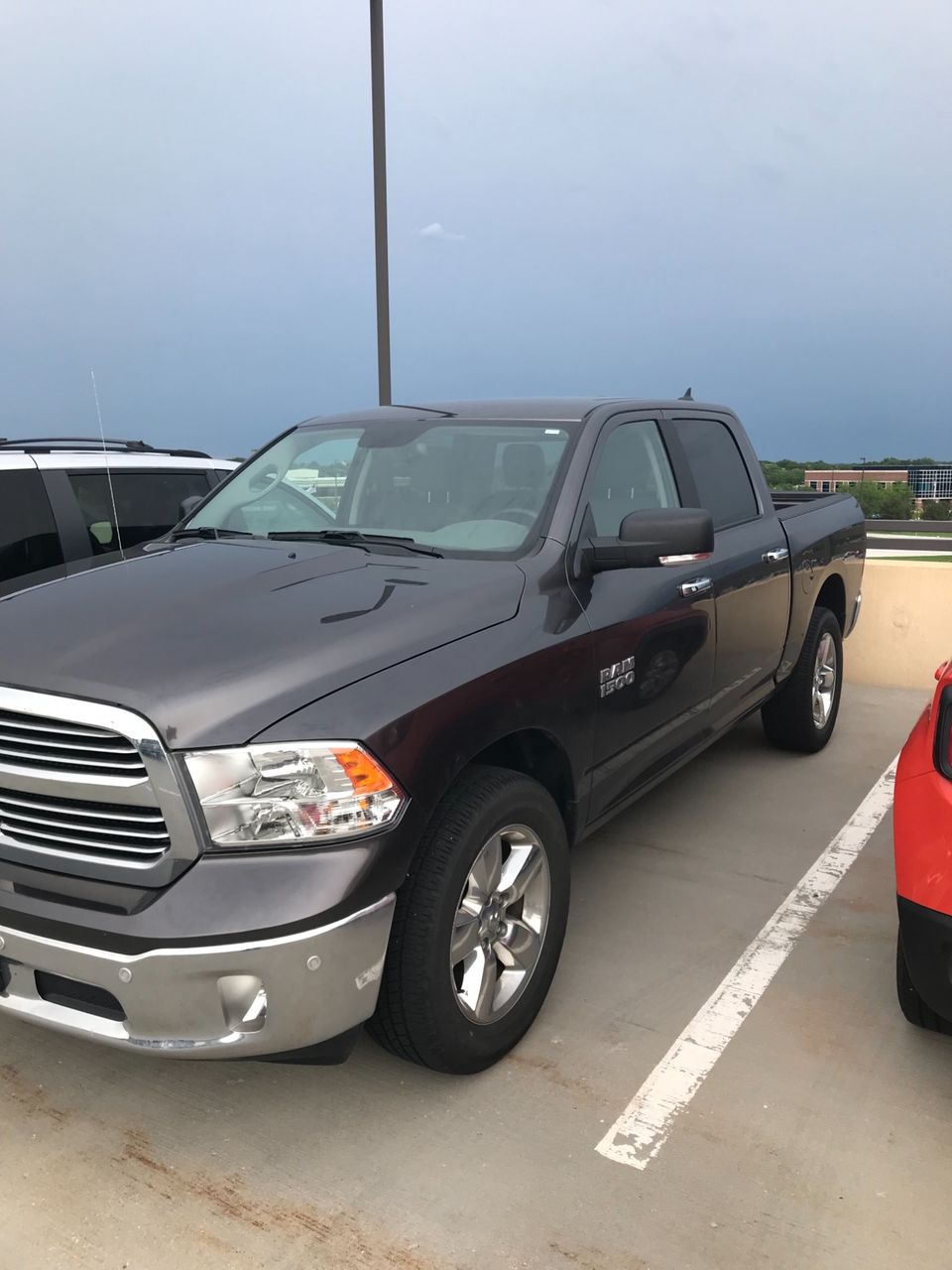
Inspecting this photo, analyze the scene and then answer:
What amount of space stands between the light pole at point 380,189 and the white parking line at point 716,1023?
233 inches

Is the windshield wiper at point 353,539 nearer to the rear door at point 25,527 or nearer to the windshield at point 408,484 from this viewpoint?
the windshield at point 408,484

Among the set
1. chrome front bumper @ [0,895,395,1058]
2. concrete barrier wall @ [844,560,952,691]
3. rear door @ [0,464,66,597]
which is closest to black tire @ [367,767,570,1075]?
chrome front bumper @ [0,895,395,1058]

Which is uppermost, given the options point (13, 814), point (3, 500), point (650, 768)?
point (3, 500)

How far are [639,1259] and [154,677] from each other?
1.64m

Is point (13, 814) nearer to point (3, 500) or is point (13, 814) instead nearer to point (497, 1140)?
point (497, 1140)

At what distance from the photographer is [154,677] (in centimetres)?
224

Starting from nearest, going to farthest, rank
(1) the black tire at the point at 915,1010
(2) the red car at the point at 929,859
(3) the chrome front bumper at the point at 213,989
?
(3) the chrome front bumper at the point at 213,989, (2) the red car at the point at 929,859, (1) the black tire at the point at 915,1010

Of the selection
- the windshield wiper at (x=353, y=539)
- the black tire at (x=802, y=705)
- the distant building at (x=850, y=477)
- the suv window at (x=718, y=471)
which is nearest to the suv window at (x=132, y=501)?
the windshield wiper at (x=353, y=539)

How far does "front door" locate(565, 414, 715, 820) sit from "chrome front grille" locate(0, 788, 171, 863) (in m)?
1.43

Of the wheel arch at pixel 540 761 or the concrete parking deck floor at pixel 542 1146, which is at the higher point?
the wheel arch at pixel 540 761

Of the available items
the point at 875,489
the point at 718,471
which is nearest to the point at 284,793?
the point at 718,471

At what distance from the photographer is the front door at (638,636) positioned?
3.20 metres

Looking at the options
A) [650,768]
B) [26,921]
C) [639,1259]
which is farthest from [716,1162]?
[26,921]

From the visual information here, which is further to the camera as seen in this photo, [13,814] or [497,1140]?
[497,1140]
